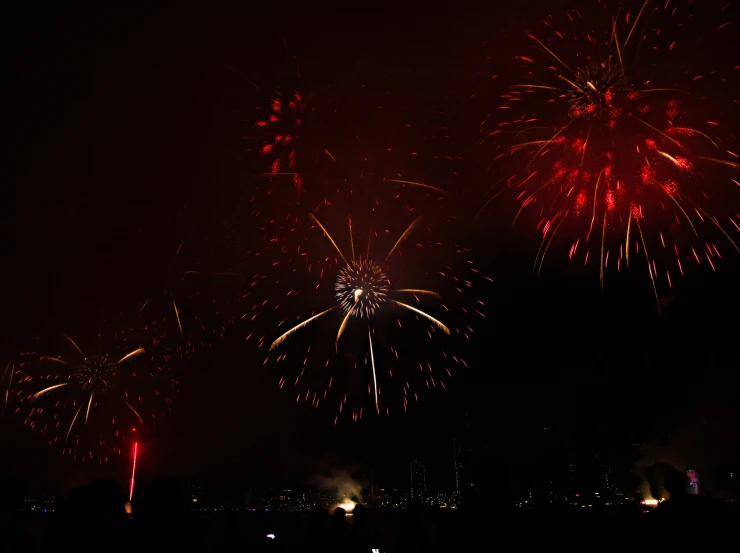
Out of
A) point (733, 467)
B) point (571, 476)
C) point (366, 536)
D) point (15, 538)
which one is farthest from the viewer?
point (571, 476)

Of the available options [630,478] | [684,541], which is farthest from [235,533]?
[630,478]

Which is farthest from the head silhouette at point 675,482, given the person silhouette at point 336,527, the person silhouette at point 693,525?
the person silhouette at point 336,527

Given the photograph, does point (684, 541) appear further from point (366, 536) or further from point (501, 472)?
point (366, 536)

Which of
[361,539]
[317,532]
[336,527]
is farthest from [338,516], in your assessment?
[361,539]

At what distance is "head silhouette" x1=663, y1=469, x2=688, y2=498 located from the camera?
5.34 meters

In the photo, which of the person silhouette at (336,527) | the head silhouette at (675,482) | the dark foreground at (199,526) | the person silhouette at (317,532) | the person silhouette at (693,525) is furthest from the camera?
the person silhouette at (317,532)

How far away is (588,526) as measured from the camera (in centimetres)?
1377

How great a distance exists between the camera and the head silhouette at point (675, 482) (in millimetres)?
5344

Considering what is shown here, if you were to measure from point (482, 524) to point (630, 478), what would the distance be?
7936cm

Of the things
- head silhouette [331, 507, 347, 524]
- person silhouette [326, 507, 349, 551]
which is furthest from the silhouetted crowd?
head silhouette [331, 507, 347, 524]

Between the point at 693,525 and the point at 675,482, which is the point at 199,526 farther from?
the point at 675,482

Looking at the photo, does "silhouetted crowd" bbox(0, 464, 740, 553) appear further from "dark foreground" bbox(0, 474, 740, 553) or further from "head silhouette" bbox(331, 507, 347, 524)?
"head silhouette" bbox(331, 507, 347, 524)

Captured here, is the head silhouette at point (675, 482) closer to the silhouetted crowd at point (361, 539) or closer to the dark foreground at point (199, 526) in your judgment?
the silhouetted crowd at point (361, 539)

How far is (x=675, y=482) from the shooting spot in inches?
214
